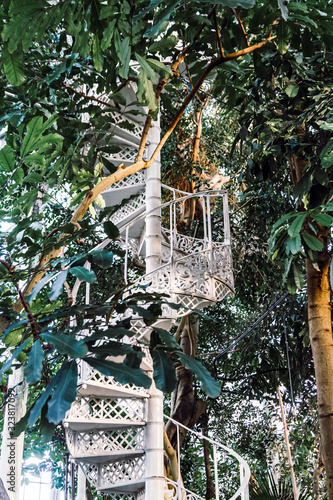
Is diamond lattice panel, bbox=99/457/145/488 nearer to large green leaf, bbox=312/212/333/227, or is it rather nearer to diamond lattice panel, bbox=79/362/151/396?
diamond lattice panel, bbox=79/362/151/396

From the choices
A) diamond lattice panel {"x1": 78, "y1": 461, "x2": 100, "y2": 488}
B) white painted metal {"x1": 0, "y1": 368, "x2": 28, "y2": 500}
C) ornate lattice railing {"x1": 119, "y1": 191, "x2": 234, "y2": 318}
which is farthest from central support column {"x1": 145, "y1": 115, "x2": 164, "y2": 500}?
white painted metal {"x1": 0, "y1": 368, "x2": 28, "y2": 500}

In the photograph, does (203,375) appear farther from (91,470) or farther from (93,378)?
(91,470)

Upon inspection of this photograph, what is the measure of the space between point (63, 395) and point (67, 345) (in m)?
0.09

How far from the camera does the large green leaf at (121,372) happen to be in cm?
106

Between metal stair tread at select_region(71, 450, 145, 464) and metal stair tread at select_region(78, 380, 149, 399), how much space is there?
447 millimetres

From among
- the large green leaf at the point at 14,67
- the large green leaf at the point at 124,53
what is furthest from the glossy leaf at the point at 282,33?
the large green leaf at the point at 14,67

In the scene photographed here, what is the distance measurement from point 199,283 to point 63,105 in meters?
2.66

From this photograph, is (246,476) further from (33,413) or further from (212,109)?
(212,109)

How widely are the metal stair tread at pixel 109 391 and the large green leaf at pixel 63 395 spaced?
140 inches

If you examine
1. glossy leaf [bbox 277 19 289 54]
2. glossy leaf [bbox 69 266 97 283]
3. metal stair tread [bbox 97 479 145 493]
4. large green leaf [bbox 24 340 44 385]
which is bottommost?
large green leaf [bbox 24 340 44 385]

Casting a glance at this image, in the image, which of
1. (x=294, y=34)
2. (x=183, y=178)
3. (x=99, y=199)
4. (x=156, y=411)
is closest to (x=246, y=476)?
(x=156, y=411)

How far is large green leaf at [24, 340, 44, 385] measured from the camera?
0.98 meters

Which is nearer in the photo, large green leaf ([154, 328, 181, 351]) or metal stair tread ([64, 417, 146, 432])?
large green leaf ([154, 328, 181, 351])

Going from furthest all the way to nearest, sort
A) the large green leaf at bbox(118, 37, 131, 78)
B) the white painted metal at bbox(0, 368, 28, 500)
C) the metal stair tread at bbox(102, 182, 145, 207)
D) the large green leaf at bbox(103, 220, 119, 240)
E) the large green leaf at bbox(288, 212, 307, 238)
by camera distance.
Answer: the metal stair tread at bbox(102, 182, 145, 207) < the white painted metal at bbox(0, 368, 28, 500) < the large green leaf at bbox(288, 212, 307, 238) < the large green leaf at bbox(118, 37, 131, 78) < the large green leaf at bbox(103, 220, 119, 240)
